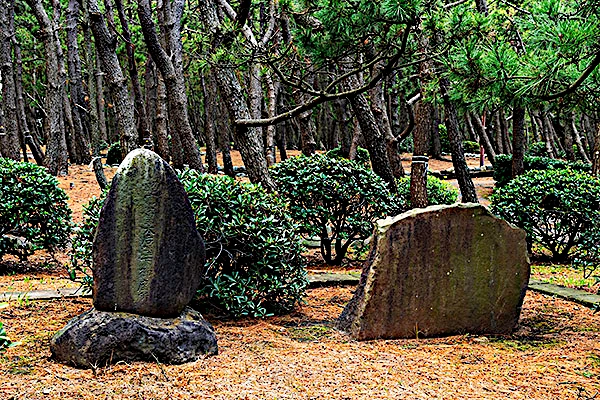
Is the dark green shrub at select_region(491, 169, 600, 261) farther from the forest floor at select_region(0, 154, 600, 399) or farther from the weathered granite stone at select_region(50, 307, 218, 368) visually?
the weathered granite stone at select_region(50, 307, 218, 368)

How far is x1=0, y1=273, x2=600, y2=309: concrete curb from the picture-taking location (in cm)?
552

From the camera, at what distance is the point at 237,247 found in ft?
17.1

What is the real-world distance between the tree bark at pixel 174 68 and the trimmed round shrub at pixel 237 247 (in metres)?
4.40

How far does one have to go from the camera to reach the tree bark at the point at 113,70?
31.0ft

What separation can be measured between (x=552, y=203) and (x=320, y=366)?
19.8 feet

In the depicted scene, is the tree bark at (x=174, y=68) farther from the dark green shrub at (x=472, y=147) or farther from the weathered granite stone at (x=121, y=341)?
the dark green shrub at (x=472, y=147)

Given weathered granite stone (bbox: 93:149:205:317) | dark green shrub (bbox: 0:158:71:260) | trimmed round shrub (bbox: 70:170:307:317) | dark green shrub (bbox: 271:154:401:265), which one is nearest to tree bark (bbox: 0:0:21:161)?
dark green shrub (bbox: 0:158:71:260)

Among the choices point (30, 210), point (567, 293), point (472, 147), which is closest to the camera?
point (567, 293)

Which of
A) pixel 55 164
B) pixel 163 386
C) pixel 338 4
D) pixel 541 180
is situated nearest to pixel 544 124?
pixel 541 180

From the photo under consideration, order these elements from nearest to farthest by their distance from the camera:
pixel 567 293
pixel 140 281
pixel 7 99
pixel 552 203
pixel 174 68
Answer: pixel 140 281
pixel 567 293
pixel 552 203
pixel 174 68
pixel 7 99

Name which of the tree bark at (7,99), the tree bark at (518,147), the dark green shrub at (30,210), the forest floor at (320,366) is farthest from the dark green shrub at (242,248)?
the tree bark at (518,147)

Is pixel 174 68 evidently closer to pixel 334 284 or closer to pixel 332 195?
pixel 332 195

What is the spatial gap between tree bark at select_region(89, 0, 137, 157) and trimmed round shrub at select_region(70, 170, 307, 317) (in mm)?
4987

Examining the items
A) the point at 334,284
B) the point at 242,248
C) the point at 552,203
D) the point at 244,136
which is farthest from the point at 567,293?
the point at 244,136
